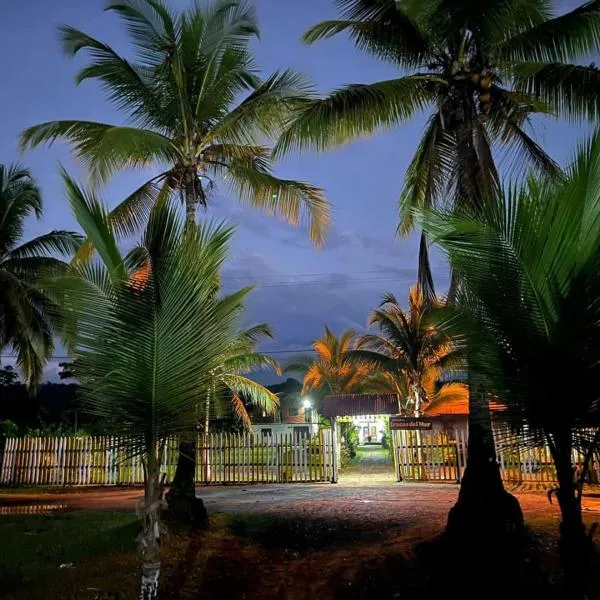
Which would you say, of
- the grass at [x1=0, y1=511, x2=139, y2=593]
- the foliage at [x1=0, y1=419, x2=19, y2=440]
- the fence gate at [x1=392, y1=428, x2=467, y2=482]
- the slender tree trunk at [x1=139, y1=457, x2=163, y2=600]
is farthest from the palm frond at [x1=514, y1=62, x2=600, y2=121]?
the foliage at [x1=0, y1=419, x2=19, y2=440]

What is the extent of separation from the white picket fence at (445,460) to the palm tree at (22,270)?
10891mm

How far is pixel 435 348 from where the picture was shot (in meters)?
18.7

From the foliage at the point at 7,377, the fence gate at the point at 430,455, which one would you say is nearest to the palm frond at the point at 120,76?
the fence gate at the point at 430,455

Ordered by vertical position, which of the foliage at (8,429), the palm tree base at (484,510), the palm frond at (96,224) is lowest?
the palm tree base at (484,510)

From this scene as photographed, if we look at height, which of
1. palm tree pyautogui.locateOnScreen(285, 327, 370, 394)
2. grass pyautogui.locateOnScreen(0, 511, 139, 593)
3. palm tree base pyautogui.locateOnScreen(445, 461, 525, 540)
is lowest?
grass pyautogui.locateOnScreen(0, 511, 139, 593)

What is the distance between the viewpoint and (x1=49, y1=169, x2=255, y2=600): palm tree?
3.85 metres

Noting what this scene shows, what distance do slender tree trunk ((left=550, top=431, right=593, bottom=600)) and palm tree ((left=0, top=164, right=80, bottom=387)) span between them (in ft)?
50.1

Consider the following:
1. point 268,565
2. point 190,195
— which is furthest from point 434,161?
point 268,565

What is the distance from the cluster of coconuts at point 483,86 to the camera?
24.4ft

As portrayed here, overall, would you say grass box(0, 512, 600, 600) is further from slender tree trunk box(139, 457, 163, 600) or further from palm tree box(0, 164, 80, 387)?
palm tree box(0, 164, 80, 387)

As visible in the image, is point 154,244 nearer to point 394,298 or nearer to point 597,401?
point 597,401

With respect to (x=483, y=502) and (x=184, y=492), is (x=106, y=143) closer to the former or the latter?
(x=184, y=492)

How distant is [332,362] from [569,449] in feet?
95.7

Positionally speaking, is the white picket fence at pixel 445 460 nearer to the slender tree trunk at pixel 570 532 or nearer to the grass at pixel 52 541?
the grass at pixel 52 541
